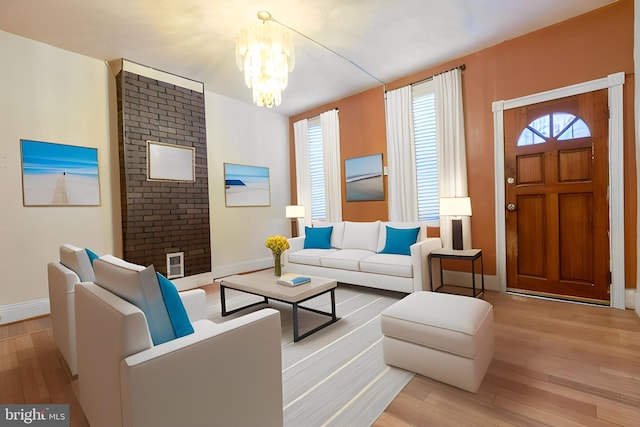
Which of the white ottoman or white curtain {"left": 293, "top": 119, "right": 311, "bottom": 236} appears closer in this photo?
the white ottoman

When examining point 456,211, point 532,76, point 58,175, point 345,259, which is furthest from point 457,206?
point 58,175

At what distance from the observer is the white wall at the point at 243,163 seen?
5.00 meters

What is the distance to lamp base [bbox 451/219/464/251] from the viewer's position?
3.71 metres

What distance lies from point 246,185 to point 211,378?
455 cm

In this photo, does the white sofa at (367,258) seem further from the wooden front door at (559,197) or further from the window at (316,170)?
the wooden front door at (559,197)

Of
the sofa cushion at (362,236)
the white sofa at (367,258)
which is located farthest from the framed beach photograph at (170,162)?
the sofa cushion at (362,236)

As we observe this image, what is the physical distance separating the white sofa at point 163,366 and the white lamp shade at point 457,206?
9.36 feet

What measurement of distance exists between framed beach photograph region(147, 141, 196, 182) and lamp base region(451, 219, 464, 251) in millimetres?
3799

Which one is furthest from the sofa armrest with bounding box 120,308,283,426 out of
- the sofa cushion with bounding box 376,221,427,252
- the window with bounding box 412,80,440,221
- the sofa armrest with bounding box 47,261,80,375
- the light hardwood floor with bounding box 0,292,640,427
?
the window with bounding box 412,80,440,221

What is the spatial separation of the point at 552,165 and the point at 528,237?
2.81 feet

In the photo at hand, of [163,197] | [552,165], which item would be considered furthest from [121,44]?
[552,165]

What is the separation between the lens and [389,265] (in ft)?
11.8

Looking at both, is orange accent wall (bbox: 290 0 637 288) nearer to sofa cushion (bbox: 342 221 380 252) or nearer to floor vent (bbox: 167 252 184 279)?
sofa cushion (bbox: 342 221 380 252)

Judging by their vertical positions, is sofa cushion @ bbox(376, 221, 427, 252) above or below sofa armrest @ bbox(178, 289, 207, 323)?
above
